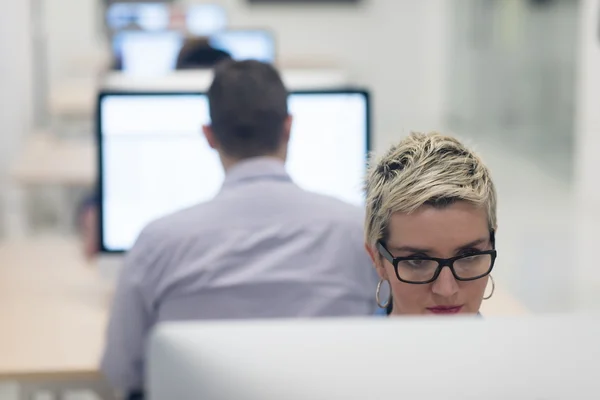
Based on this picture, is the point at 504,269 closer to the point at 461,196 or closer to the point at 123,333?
the point at 123,333

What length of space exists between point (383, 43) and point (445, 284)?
853cm

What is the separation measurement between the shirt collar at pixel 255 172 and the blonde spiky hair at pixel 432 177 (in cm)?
71

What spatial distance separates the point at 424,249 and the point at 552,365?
2.02ft

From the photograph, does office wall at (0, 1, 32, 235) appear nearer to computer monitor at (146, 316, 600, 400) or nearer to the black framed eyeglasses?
the black framed eyeglasses

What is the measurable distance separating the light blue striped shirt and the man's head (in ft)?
0.52

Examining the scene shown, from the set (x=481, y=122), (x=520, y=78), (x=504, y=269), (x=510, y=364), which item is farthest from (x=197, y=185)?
(x=481, y=122)

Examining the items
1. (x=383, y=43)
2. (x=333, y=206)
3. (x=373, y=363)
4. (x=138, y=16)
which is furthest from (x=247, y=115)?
(x=383, y=43)

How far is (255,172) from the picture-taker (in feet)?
6.88

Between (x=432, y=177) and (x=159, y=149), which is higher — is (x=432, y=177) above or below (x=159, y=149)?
above

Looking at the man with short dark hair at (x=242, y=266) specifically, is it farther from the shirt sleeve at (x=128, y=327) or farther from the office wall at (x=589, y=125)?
the office wall at (x=589, y=125)

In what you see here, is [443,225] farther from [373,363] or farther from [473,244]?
[373,363]

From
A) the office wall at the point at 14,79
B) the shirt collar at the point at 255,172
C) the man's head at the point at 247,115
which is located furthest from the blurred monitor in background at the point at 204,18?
the shirt collar at the point at 255,172

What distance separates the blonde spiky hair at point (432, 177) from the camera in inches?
53.2

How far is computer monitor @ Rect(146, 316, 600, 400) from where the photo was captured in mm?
767
